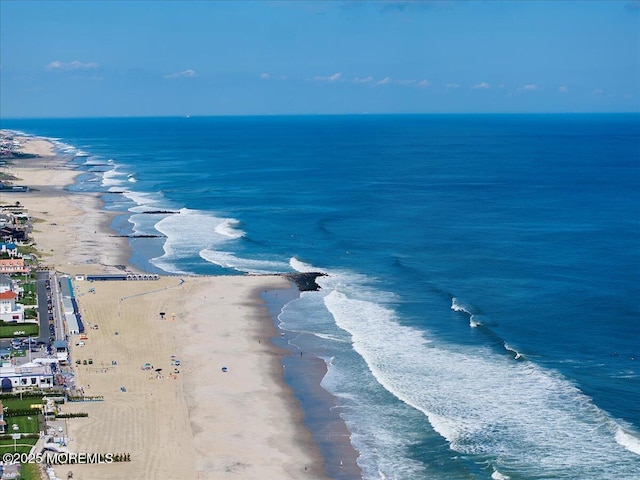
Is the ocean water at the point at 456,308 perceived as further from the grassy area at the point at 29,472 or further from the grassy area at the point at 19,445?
the grassy area at the point at 19,445

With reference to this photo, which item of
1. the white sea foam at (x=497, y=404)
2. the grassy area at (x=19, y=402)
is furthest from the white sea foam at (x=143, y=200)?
the grassy area at (x=19, y=402)

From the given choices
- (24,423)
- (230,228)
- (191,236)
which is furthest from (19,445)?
(230,228)

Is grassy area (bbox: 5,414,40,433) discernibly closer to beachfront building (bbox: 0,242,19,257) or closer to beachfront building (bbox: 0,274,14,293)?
beachfront building (bbox: 0,274,14,293)

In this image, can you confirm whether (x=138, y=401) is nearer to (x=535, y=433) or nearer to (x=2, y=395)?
(x=2, y=395)

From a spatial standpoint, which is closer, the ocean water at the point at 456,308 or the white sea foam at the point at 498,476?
the white sea foam at the point at 498,476

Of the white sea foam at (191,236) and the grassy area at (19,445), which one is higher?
the white sea foam at (191,236)

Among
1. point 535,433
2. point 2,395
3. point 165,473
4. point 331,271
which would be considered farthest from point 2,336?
point 535,433

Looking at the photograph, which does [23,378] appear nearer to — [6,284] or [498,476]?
[6,284]
